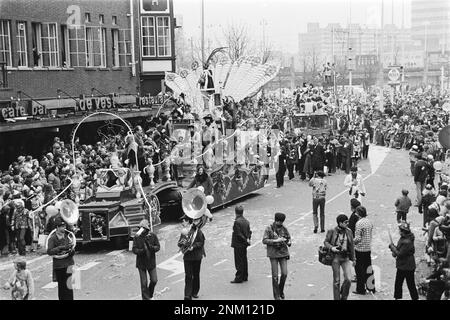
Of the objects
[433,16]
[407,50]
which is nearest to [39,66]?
[433,16]

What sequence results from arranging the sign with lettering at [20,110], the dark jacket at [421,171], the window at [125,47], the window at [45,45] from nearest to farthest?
the dark jacket at [421,171] < the sign with lettering at [20,110] < the window at [45,45] < the window at [125,47]

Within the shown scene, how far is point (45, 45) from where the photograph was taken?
29.8 meters

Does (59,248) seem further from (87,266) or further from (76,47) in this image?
(76,47)

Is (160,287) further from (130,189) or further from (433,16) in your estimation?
(433,16)

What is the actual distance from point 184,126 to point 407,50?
104 metres

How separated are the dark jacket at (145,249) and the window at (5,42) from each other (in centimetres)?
1758

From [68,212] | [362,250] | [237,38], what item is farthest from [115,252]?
[237,38]

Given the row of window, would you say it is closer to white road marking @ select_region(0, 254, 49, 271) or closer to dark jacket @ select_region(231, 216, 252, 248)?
white road marking @ select_region(0, 254, 49, 271)

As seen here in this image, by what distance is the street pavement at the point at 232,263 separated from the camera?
495 inches

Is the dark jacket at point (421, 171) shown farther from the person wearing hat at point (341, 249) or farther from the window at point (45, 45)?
the window at point (45, 45)

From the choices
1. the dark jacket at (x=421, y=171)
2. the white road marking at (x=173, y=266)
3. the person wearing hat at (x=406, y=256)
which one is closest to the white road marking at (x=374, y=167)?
the white road marking at (x=173, y=266)

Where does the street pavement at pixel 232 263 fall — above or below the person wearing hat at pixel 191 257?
below

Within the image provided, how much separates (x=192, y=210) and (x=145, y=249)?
142cm

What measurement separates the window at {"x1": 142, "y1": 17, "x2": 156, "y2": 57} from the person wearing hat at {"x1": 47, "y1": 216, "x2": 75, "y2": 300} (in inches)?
1139
